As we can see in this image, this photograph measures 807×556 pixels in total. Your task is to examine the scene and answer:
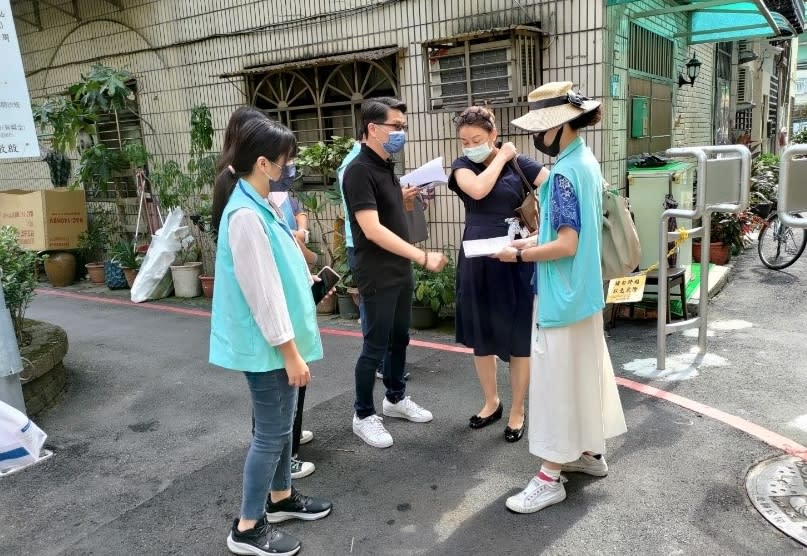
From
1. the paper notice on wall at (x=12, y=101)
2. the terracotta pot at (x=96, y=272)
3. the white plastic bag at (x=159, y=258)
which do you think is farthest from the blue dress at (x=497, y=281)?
the terracotta pot at (x=96, y=272)

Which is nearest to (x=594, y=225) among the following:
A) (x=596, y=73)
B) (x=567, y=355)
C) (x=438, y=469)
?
(x=567, y=355)

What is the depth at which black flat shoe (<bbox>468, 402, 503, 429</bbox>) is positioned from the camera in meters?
3.80

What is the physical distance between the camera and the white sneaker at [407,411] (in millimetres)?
3932

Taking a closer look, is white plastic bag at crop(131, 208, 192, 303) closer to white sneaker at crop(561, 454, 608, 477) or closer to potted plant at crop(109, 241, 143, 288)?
potted plant at crop(109, 241, 143, 288)

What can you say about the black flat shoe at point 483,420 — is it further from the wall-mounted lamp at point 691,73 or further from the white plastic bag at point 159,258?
the wall-mounted lamp at point 691,73

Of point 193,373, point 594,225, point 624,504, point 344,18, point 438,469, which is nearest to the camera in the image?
point 594,225

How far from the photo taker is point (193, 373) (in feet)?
17.0

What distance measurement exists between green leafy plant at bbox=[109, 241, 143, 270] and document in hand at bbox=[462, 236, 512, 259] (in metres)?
6.49

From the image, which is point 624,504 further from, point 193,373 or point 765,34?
point 765,34

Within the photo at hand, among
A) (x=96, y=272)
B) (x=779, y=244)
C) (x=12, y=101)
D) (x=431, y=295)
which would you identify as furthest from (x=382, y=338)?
(x=96, y=272)

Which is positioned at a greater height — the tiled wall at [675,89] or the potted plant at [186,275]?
the tiled wall at [675,89]

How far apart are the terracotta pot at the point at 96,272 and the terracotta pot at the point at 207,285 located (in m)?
2.05

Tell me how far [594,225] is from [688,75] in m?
6.23

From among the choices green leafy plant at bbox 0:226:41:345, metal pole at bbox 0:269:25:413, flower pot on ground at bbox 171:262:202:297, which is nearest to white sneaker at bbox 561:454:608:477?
metal pole at bbox 0:269:25:413
